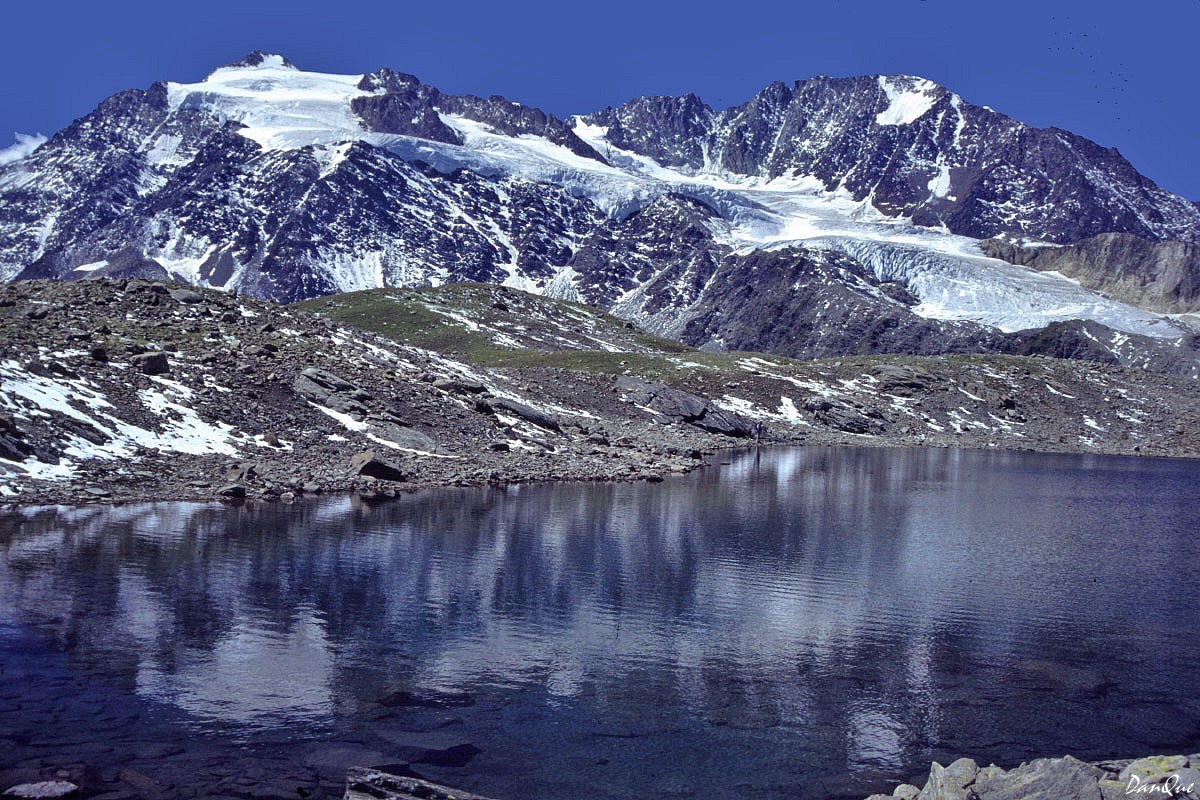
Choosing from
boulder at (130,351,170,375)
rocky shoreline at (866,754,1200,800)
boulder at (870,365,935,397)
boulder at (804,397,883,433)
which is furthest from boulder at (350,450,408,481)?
boulder at (870,365,935,397)

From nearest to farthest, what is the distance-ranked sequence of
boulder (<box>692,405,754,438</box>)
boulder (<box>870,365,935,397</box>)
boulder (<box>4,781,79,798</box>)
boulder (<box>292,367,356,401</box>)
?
boulder (<box>4,781,79,798</box>) < boulder (<box>292,367,356,401</box>) < boulder (<box>692,405,754,438</box>) < boulder (<box>870,365,935,397</box>)

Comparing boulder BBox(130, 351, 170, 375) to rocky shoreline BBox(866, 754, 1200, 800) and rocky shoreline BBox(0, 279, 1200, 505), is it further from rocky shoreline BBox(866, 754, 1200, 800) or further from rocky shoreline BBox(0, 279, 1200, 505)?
rocky shoreline BBox(866, 754, 1200, 800)

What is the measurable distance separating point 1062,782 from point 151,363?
53549 mm

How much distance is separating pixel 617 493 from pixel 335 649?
3466 centimetres

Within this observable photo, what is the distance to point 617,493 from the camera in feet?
194

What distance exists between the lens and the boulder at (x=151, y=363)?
2232 inches

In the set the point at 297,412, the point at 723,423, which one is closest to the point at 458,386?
the point at 297,412

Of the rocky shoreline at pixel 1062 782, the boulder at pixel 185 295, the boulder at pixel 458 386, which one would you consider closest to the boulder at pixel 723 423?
the boulder at pixel 458 386

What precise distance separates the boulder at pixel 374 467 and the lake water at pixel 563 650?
5.59 m

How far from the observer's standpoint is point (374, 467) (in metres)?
53.9

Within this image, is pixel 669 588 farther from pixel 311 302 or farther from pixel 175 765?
pixel 311 302

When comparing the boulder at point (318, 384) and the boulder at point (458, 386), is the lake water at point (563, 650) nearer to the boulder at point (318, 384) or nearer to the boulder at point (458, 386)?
the boulder at point (318, 384)

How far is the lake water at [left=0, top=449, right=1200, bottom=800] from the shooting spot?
1923 centimetres

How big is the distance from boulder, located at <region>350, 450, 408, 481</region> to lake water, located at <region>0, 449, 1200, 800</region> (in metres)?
5.59
